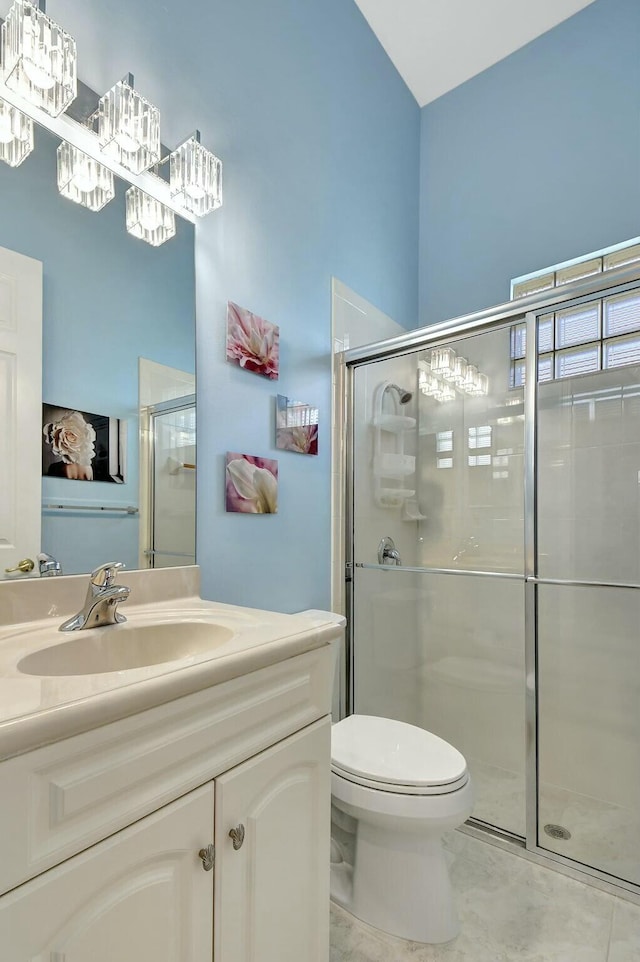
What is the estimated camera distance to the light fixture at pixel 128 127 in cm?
117

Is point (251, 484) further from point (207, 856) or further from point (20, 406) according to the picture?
point (207, 856)

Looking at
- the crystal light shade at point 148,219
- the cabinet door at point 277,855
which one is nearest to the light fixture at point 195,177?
the crystal light shade at point 148,219

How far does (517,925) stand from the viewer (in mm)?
1323

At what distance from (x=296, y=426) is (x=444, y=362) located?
719 millimetres

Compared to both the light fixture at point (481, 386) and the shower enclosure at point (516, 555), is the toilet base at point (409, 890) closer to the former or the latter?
the shower enclosure at point (516, 555)

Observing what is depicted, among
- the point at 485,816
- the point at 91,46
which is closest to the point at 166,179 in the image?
the point at 91,46

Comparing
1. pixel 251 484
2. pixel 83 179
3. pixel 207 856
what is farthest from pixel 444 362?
pixel 207 856

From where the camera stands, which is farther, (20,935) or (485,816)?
(485,816)

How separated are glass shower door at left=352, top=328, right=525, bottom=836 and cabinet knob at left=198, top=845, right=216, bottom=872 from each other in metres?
1.32

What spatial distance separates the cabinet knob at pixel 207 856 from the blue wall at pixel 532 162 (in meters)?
2.33

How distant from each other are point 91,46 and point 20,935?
166 centimetres

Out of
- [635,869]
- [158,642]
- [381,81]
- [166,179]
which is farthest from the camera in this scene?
[381,81]

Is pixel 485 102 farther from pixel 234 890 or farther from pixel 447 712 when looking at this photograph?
pixel 234 890

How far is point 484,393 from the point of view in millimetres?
2020
